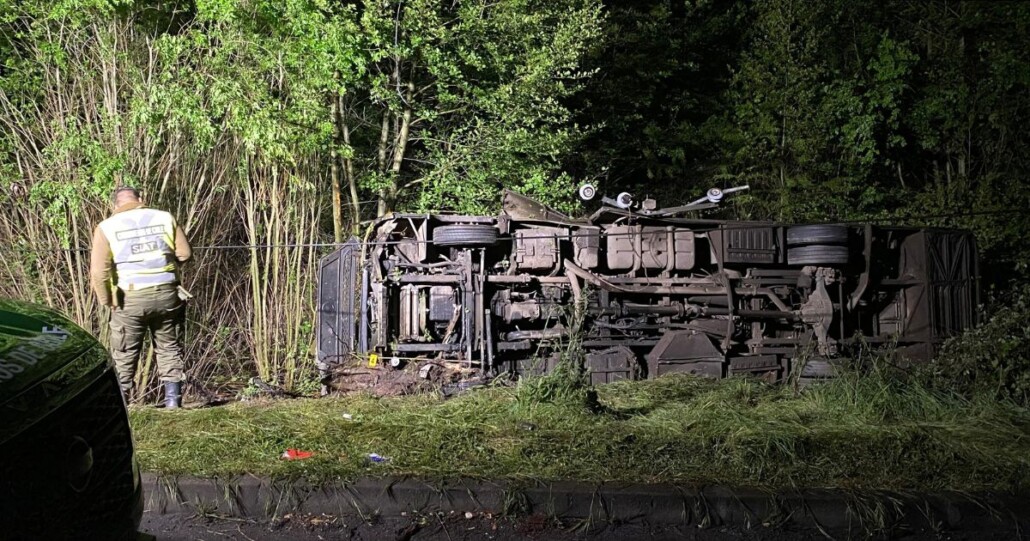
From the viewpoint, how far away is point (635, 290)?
842cm

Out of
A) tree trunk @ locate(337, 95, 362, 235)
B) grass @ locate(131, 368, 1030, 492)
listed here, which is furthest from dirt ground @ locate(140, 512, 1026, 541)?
tree trunk @ locate(337, 95, 362, 235)

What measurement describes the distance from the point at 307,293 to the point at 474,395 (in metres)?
2.37

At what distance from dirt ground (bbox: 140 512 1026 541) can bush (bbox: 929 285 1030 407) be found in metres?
2.75

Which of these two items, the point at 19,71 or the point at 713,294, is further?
the point at 713,294

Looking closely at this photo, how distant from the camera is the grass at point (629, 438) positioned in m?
4.55

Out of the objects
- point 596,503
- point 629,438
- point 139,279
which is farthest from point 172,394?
point 596,503

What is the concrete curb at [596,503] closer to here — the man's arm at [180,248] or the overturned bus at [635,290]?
the man's arm at [180,248]

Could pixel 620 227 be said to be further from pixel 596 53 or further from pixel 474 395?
pixel 596 53

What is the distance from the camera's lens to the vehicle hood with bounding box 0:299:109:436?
176cm

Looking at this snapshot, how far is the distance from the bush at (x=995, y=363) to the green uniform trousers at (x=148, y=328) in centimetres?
641

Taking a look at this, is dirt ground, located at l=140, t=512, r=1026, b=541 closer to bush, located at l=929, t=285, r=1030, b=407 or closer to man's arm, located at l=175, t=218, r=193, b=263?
bush, located at l=929, t=285, r=1030, b=407

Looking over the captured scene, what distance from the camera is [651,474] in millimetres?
4551

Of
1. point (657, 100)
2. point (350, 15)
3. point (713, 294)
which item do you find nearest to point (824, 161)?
point (657, 100)

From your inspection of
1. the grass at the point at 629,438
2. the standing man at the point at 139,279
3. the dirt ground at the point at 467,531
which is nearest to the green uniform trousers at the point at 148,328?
the standing man at the point at 139,279
